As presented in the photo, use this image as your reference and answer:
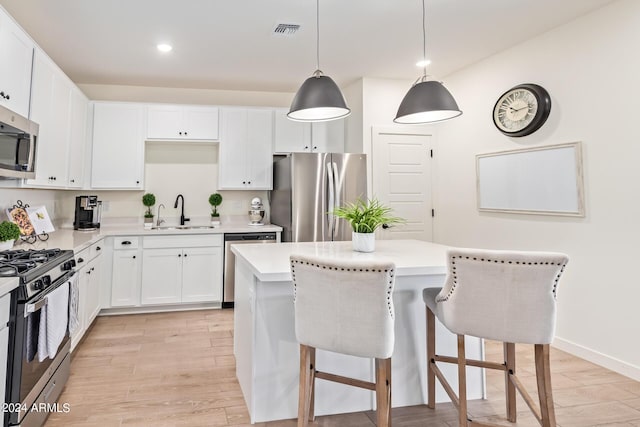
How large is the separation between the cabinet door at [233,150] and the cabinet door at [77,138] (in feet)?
4.70

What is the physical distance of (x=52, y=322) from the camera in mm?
1928

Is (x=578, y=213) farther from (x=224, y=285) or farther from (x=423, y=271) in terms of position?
(x=224, y=285)

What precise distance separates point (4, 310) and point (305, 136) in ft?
12.1

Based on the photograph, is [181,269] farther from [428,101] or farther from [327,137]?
[428,101]

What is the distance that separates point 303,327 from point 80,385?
177cm

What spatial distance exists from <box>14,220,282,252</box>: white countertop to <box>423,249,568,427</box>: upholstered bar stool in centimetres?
253

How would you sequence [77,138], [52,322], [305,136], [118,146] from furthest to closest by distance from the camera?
1. [305,136]
2. [118,146]
3. [77,138]
4. [52,322]

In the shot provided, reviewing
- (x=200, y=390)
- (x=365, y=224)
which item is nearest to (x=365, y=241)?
(x=365, y=224)

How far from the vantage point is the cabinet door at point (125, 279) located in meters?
3.99

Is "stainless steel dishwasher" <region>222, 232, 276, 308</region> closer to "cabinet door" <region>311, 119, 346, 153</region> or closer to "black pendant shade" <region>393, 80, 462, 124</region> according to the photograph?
"cabinet door" <region>311, 119, 346, 153</region>

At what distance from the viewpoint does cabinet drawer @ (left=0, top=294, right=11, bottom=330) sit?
1.53 metres

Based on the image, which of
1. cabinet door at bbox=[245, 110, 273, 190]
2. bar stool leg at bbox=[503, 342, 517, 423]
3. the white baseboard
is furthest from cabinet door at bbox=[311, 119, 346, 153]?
bar stool leg at bbox=[503, 342, 517, 423]

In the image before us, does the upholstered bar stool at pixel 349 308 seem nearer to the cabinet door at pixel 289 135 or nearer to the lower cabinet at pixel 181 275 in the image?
the lower cabinet at pixel 181 275

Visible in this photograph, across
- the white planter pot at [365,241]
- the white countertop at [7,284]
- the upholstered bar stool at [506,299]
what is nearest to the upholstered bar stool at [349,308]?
the upholstered bar stool at [506,299]
